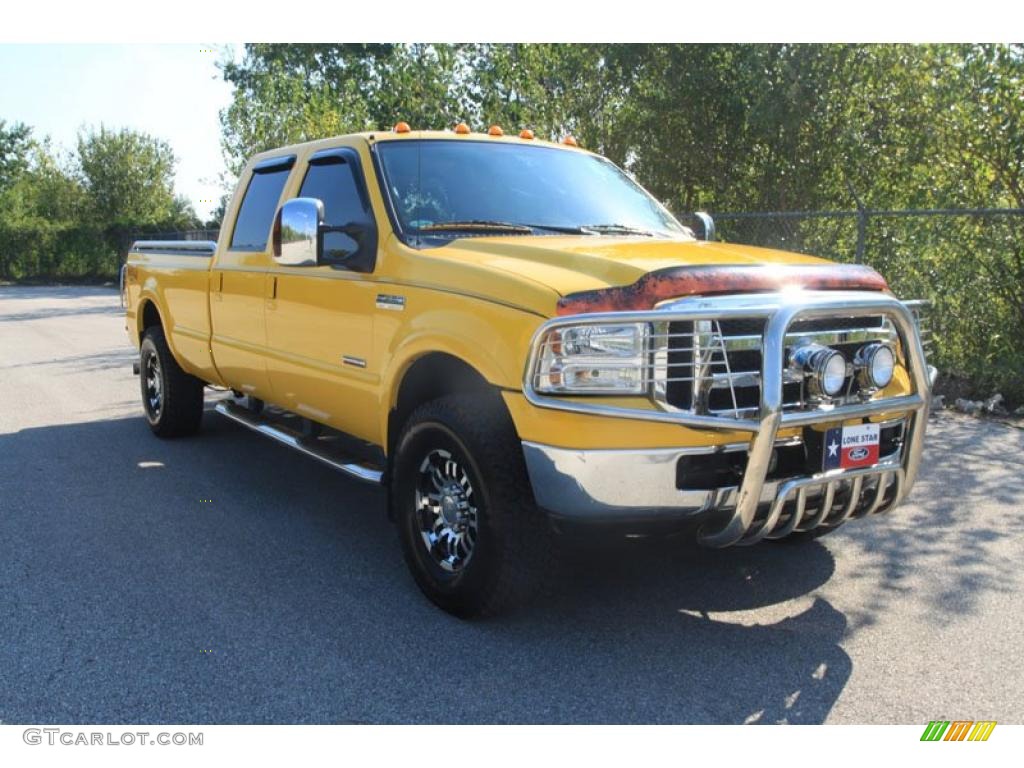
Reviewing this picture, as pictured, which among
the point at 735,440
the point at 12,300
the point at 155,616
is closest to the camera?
the point at 735,440

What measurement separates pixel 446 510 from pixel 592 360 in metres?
1.07

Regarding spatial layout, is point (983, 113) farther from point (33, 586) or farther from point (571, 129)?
point (33, 586)

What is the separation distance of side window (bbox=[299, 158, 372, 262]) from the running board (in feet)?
3.31

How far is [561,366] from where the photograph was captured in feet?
11.5

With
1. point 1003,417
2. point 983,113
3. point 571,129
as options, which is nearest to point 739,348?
point 1003,417

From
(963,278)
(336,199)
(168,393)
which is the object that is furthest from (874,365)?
(963,278)

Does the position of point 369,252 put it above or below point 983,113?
below

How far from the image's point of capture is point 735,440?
3484mm

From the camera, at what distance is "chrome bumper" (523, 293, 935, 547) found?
339cm

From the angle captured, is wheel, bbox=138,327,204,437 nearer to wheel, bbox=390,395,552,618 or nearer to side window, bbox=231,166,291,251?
side window, bbox=231,166,291,251

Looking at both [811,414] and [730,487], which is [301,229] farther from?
[811,414]

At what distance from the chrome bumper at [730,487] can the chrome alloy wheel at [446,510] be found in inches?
19.7

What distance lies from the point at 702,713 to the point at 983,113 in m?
8.73

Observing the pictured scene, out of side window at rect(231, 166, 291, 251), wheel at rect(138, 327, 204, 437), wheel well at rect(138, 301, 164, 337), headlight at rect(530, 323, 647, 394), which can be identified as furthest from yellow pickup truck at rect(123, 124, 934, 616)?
wheel well at rect(138, 301, 164, 337)
